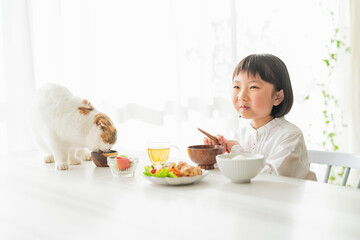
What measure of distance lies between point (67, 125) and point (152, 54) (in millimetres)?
1252

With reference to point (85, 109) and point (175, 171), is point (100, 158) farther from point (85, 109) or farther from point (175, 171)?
point (175, 171)

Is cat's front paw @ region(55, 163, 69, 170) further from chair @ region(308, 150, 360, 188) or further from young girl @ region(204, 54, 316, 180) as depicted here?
chair @ region(308, 150, 360, 188)

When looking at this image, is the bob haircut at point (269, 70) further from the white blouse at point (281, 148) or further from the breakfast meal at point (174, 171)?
the breakfast meal at point (174, 171)

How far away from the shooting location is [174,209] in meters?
0.82

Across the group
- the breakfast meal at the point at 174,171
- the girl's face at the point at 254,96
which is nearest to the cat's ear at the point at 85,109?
the breakfast meal at the point at 174,171

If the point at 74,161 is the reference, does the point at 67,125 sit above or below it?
above

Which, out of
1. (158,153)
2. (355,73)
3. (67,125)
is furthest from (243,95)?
(355,73)

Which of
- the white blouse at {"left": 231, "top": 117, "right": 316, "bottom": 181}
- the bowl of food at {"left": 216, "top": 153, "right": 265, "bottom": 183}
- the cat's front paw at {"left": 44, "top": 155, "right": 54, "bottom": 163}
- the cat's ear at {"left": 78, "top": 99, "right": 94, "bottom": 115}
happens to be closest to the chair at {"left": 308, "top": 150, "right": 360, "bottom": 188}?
the white blouse at {"left": 231, "top": 117, "right": 316, "bottom": 181}

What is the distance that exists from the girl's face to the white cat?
542mm

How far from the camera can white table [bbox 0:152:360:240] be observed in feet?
2.27

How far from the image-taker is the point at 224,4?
2.71 m

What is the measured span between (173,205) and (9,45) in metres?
1.41

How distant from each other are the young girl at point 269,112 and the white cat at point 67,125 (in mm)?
423

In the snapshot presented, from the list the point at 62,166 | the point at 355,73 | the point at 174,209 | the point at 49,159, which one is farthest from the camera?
the point at 355,73
